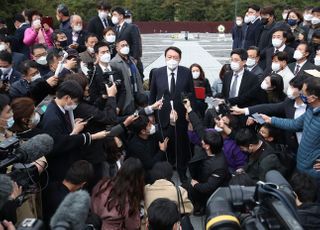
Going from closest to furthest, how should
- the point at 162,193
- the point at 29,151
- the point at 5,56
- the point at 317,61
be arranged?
the point at 29,151 → the point at 162,193 → the point at 5,56 → the point at 317,61

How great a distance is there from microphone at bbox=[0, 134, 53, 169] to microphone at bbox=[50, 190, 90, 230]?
3.42ft

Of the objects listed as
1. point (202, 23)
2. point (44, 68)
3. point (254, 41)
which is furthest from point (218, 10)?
point (44, 68)

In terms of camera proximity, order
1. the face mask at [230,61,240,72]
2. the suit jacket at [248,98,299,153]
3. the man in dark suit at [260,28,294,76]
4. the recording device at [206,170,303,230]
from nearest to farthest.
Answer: the recording device at [206,170,303,230] → the suit jacket at [248,98,299,153] → the face mask at [230,61,240,72] → the man in dark suit at [260,28,294,76]

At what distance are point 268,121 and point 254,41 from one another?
5.12 metres

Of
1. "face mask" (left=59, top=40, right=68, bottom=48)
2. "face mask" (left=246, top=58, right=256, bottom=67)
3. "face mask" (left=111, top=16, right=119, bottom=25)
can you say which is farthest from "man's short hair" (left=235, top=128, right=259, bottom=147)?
"face mask" (left=111, top=16, right=119, bottom=25)

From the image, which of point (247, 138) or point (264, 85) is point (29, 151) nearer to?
point (247, 138)

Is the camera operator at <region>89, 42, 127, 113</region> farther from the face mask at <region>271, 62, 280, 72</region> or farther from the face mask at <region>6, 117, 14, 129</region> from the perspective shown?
the face mask at <region>271, 62, 280, 72</region>

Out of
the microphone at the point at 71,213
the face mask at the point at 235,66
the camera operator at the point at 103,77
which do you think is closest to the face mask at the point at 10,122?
the camera operator at the point at 103,77

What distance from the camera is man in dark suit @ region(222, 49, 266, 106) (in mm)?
A: 5997

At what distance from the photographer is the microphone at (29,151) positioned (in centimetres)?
293

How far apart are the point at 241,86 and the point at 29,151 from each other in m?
3.71

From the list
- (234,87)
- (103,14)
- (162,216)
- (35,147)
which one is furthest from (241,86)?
(103,14)

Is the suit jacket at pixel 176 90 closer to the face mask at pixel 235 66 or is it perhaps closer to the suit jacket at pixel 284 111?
the face mask at pixel 235 66

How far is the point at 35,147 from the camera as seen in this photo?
315cm
